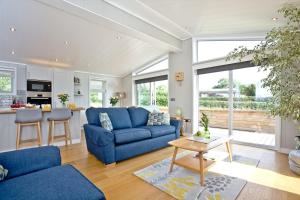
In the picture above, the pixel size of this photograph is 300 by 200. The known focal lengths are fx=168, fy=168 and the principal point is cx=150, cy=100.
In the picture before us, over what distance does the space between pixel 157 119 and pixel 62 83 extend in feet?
13.0

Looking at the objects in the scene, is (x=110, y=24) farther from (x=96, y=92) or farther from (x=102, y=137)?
(x=96, y=92)

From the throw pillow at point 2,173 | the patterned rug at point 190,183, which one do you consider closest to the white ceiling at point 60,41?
the throw pillow at point 2,173

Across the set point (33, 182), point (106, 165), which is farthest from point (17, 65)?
point (33, 182)

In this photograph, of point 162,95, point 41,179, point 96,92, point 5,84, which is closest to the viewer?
point 41,179

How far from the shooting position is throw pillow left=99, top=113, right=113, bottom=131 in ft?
10.6

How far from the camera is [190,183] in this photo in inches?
89.0

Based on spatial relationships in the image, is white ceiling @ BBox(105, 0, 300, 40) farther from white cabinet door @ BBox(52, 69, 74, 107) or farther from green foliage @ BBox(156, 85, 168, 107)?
white cabinet door @ BBox(52, 69, 74, 107)

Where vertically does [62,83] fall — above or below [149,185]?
above

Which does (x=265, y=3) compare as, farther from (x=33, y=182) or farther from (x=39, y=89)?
(x=39, y=89)

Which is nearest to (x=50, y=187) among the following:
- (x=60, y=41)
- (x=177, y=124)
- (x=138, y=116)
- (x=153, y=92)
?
(x=138, y=116)

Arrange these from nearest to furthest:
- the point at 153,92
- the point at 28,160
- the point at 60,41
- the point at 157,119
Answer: the point at 28,160
the point at 157,119
the point at 60,41
the point at 153,92

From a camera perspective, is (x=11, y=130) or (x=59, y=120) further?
(x=59, y=120)

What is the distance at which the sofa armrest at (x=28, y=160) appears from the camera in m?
1.55

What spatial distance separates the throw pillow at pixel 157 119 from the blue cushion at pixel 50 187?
2.61 m
